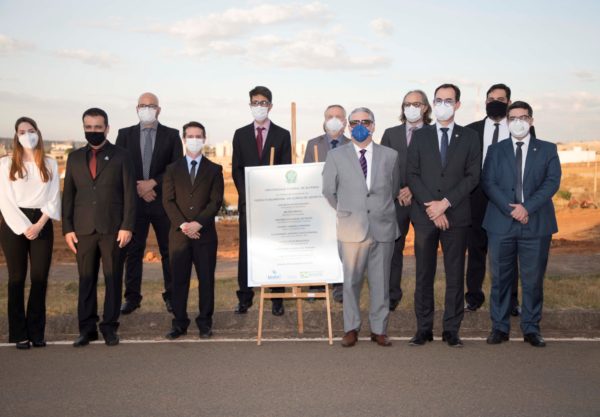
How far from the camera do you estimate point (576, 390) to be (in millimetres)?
5539

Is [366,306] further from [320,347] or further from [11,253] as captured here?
[11,253]

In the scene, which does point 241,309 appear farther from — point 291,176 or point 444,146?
point 444,146

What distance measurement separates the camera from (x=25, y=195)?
7.31m

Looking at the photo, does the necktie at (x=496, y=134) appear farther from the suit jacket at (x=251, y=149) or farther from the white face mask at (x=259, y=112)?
the white face mask at (x=259, y=112)

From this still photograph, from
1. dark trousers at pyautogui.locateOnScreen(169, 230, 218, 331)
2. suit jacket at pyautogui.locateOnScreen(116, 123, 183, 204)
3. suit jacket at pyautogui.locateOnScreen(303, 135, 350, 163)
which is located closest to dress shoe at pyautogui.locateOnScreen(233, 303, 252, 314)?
dark trousers at pyautogui.locateOnScreen(169, 230, 218, 331)

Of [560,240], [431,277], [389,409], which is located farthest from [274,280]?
[560,240]

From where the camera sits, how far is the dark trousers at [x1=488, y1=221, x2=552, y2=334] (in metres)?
7.24

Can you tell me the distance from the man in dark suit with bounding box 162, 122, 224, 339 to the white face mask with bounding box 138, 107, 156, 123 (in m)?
0.91

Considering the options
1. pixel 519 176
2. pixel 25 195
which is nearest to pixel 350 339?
pixel 519 176

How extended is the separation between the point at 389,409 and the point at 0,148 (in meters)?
5.72

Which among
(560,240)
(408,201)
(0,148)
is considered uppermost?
(0,148)

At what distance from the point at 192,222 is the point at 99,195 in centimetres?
100

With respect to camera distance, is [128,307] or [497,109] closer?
[497,109]

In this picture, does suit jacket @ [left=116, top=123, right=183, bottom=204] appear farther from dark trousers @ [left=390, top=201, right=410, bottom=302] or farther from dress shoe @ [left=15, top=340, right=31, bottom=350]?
dark trousers @ [left=390, top=201, right=410, bottom=302]
